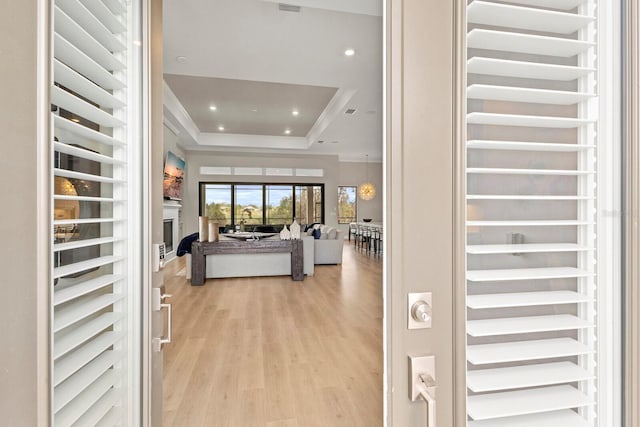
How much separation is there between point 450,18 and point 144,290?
4.30 ft

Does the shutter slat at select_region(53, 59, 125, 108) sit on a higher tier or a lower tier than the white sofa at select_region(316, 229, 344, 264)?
higher

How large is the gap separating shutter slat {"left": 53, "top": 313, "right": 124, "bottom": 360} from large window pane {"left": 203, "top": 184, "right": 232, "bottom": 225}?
954 cm

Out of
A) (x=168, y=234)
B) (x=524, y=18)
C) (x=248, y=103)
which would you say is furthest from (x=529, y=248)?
(x=168, y=234)

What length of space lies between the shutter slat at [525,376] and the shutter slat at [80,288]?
1.03 m

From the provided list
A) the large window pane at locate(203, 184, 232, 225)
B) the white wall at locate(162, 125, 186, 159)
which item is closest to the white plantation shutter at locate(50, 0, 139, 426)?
the white wall at locate(162, 125, 186, 159)

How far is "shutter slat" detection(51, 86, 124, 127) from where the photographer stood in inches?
30.4

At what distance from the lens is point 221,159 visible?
9.95 meters

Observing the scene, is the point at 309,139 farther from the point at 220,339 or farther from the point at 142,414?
the point at 142,414

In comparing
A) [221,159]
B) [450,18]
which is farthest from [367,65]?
[221,159]

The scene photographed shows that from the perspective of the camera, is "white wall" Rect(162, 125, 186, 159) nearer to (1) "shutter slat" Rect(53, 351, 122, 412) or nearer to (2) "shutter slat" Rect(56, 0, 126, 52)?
(2) "shutter slat" Rect(56, 0, 126, 52)

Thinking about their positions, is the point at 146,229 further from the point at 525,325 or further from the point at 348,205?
the point at 348,205

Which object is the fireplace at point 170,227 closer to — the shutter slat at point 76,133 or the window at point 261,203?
the window at point 261,203

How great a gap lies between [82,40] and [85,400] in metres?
1.03
